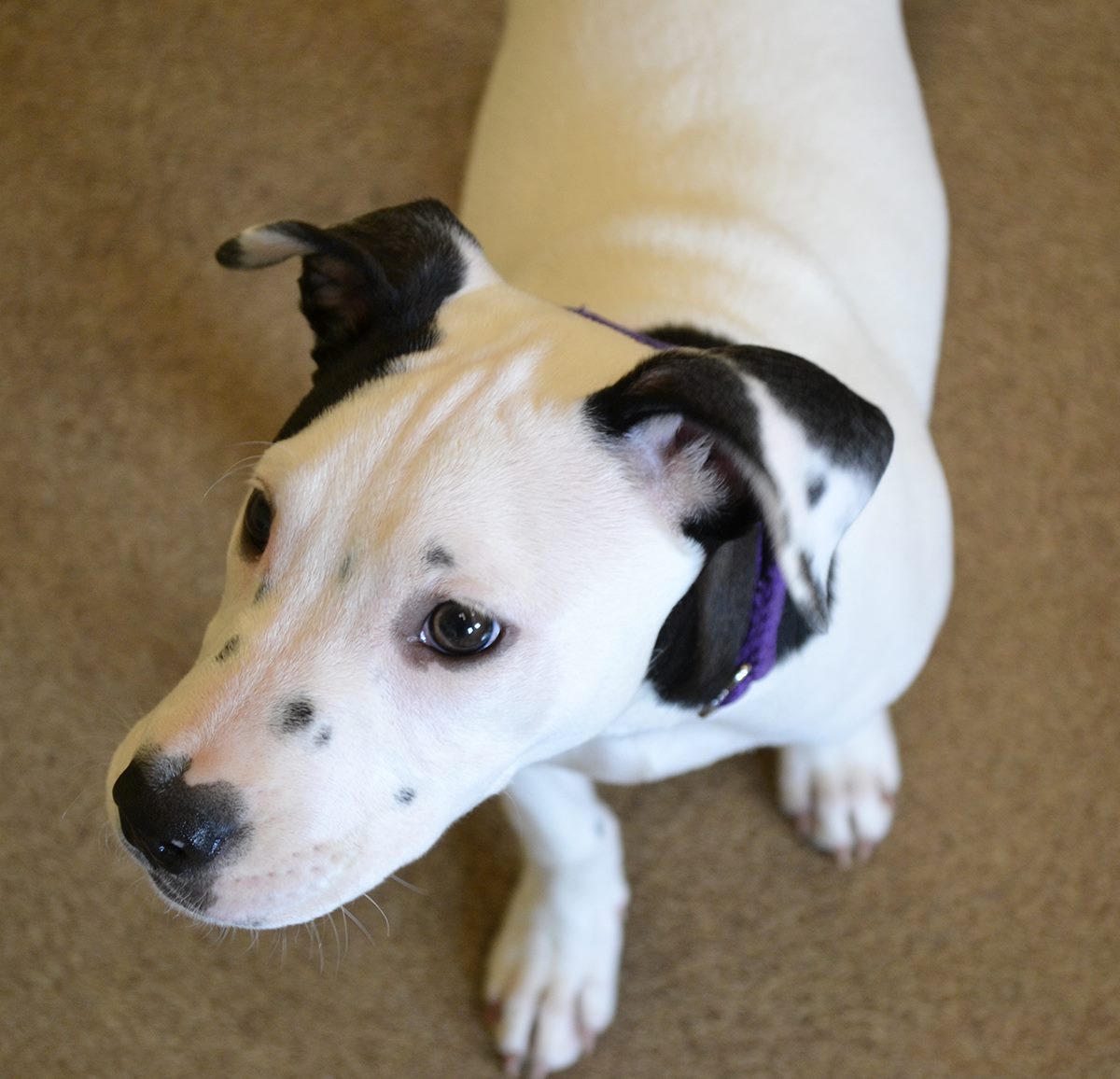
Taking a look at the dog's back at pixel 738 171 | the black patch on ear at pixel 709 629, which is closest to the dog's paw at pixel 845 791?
the dog's back at pixel 738 171

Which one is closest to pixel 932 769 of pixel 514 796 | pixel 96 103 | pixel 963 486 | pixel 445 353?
pixel 963 486

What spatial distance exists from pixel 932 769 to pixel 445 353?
1356 mm

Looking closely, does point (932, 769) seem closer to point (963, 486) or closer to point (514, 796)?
point (963, 486)

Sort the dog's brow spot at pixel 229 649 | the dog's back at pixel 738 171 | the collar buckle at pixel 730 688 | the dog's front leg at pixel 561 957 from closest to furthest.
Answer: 1. the dog's brow spot at pixel 229 649
2. the collar buckle at pixel 730 688
3. the dog's back at pixel 738 171
4. the dog's front leg at pixel 561 957

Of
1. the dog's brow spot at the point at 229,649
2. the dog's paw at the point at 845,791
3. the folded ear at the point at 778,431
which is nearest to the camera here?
the folded ear at the point at 778,431

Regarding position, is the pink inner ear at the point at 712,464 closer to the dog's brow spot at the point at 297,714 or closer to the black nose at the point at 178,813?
the dog's brow spot at the point at 297,714

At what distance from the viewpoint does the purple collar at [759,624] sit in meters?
1.31

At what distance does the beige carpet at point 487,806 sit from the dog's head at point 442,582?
0.94 meters

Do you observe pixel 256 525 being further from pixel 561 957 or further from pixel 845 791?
pixel 845 791

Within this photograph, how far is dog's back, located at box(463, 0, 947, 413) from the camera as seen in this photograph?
1695 millimetres

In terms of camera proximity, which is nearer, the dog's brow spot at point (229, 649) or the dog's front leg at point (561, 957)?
the dog's brow spot at point (229, 649)

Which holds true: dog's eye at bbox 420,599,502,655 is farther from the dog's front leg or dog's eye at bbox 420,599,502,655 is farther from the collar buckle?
the dog's front leg

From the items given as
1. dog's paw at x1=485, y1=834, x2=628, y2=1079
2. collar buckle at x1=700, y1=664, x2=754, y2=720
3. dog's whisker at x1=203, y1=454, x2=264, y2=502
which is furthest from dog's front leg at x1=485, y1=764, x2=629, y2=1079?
dog's whisker at x1=203, y1=454, x2=264, y2=502

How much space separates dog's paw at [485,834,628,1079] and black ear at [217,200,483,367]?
0.97m
